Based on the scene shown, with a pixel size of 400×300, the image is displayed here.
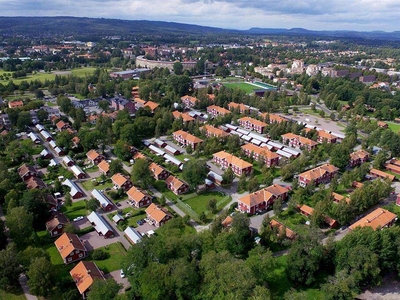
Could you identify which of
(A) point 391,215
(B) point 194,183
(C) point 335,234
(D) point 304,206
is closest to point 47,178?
(B) point 194,183

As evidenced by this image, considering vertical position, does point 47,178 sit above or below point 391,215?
below

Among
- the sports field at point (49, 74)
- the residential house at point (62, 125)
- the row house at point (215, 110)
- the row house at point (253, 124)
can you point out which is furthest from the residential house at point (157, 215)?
the sports field at point (49, 74)

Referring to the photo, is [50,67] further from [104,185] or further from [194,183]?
[194,183]

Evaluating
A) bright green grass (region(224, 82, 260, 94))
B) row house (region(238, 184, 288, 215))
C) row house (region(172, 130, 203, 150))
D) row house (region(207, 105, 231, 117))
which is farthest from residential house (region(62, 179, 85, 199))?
bright green grass (region(224, 82, 260, 94))

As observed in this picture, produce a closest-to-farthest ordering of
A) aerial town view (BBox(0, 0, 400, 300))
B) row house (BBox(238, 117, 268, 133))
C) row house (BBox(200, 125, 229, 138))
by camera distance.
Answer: aerial town view (BBox(0, 0, 400, 300)), row house (BBox(200, 125, 229, 138)), row house (BBox(238, 117, 268, 133))

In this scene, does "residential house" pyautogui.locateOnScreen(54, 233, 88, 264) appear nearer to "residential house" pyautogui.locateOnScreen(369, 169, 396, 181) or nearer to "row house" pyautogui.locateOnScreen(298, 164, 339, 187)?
"row house" pyautogui.locateOnScreen(298, 164, 339, 187)
